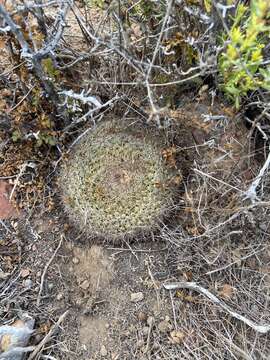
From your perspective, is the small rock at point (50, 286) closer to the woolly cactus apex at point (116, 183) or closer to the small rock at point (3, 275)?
the small rock at point (3, 275)

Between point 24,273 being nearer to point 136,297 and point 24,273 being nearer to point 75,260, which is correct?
point 75,260

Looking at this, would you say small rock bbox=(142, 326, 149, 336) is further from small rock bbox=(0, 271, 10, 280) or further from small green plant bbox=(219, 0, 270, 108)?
small green plant bbox=(219, 0, 270, 108)

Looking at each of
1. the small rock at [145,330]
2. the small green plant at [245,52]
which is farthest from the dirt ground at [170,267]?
the small green plant at [245,52]

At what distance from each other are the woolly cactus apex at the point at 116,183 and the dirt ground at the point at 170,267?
92mm

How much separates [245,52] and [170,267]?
1069mm

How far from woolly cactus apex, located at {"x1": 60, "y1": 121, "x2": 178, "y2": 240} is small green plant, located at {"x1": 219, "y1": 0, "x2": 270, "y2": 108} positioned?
1.72ft

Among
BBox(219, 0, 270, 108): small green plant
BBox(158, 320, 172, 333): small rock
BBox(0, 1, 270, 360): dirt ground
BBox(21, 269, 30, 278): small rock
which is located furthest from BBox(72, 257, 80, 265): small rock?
BBox(219, 0, 270, 108): small green plant

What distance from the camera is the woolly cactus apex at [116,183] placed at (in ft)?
7.00

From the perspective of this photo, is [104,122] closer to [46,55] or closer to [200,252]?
[46,55]

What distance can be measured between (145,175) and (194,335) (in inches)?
31.2

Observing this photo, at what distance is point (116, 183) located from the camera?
2186 millimetres

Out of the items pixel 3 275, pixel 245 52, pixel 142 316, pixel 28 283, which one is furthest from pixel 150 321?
pixel 245 52

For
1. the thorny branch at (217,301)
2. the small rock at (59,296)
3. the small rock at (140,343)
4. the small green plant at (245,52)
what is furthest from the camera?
the small rock at (59,296)

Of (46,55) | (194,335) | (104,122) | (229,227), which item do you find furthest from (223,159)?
(46,55)
